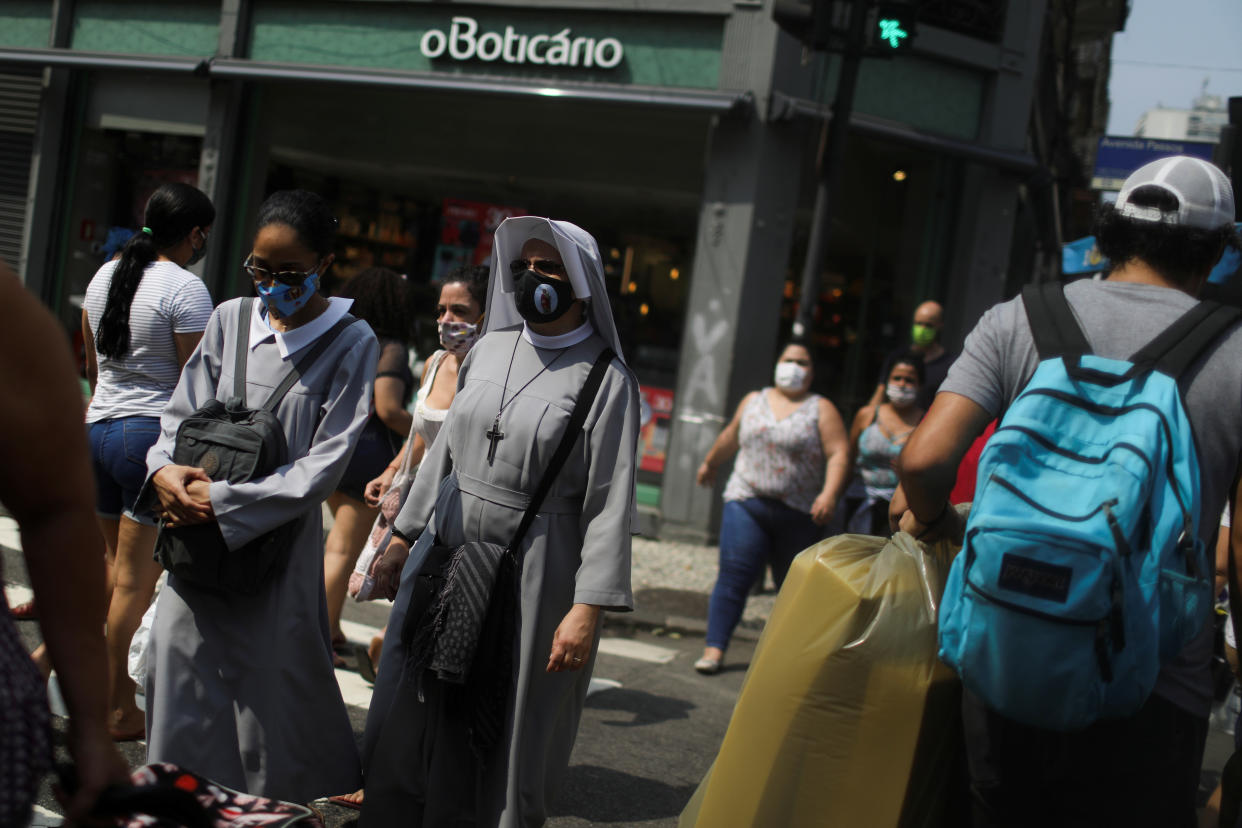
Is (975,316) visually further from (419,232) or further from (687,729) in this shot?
(687,729)

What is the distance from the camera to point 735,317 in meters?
10.2

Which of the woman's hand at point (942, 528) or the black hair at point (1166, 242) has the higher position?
the black hair at point (1166, 242)

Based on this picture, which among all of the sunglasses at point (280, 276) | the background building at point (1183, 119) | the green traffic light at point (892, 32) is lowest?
the sunglasses at point (280, 276)

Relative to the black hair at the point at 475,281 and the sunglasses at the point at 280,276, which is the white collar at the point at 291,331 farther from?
the black hair at the point at 475,281

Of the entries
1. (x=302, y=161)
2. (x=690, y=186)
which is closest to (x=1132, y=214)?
(x=690, y=186)

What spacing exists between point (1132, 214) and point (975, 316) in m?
9.06

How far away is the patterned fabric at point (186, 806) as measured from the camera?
1619 mm

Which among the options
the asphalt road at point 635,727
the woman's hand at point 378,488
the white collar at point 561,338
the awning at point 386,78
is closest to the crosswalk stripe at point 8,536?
the asphalt road at point 635,727

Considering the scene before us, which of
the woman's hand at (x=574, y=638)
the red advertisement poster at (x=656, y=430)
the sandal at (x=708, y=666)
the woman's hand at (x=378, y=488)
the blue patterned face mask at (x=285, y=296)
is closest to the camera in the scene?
the woman's hand at (x=574, y=638)

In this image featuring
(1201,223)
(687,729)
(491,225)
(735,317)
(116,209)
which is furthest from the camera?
(116,209)

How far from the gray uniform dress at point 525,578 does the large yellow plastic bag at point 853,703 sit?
1.89 feet

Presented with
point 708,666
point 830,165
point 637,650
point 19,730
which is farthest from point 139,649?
point 830,165

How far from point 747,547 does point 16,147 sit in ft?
34.1

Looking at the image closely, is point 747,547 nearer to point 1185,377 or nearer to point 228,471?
point 228,471
